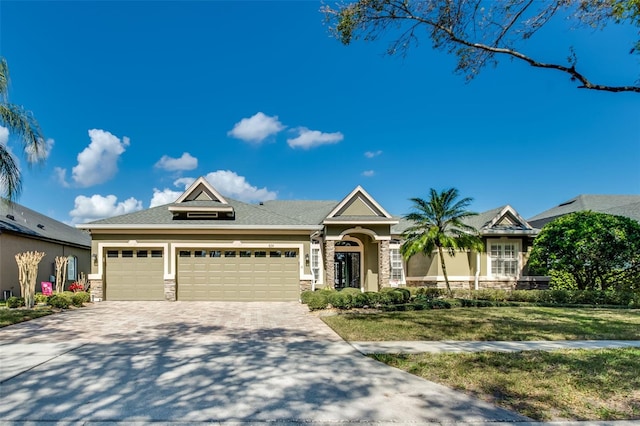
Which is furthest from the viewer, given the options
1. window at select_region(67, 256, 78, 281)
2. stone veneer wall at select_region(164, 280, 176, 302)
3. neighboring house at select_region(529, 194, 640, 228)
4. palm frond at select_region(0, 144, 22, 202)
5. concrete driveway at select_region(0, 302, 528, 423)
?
neighboring house at select_region(529, 194, 640, 228)

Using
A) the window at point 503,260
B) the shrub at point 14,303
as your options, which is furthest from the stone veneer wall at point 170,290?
the window at point 503,260

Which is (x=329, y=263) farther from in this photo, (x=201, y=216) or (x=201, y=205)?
(x=201, y=205)

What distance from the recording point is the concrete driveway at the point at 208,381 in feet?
14.2

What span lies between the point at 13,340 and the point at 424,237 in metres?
14.2

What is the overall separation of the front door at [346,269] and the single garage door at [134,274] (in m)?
9.45

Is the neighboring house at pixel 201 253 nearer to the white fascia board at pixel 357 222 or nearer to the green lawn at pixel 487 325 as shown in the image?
the white fascia board at pixel 357 222

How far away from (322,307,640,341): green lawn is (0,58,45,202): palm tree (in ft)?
43.4

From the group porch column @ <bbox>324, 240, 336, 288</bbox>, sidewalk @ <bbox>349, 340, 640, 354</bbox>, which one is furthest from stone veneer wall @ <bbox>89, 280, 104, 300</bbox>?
sidewalk @ <bbox>349, 340, 640, 354</bbox>

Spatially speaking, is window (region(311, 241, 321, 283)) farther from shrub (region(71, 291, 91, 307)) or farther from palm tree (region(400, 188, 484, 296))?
shrub (region(71, 291, 91, 307))

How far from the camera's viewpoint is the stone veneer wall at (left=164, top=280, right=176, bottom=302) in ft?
53.0

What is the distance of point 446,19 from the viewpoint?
7.98 meters

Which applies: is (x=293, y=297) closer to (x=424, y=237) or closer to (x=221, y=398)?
(x=424, y=237)

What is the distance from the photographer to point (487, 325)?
33.3ft

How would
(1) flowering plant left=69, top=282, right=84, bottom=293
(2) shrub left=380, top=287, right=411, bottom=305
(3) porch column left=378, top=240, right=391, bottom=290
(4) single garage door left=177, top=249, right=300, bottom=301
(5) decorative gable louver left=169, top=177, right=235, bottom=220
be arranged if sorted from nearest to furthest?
(2) shrub left=380, top=287, right=411, bottom=305 < (4) single garage door left=177, top=249, right=300, bottom=301 < (1) flowering plant left=69, top=282, right=84, bottom=293 < (5) decorative gable louver left=169, top=177, right=235, bottom=220 < (3) porch column left=378, top=240, right=391, bottom=290
